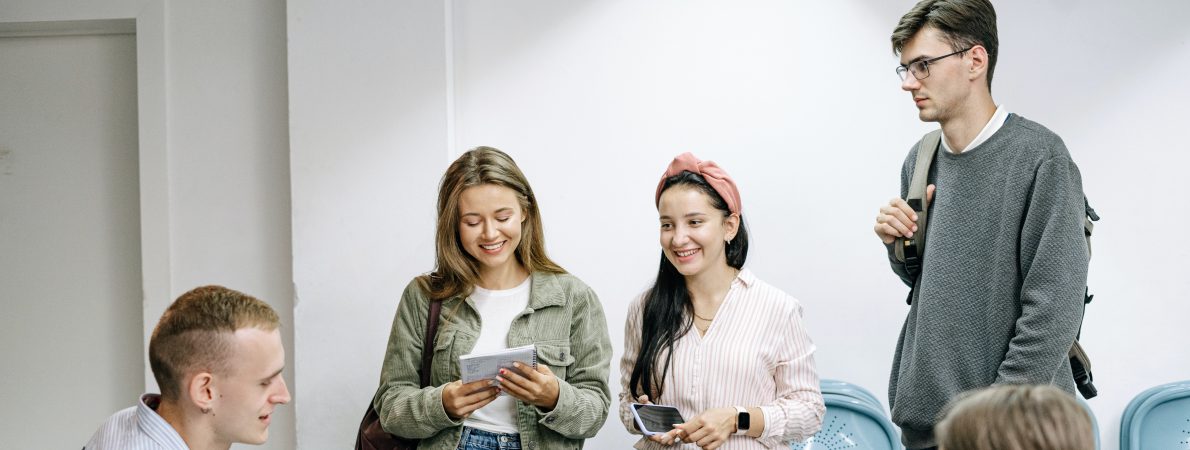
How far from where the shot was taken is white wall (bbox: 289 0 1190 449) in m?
4.16

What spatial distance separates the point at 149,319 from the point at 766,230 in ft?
8.93

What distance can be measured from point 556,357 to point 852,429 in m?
1.30

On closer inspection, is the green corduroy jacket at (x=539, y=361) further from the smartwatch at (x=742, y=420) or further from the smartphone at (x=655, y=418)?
the smartwatch at (x=742, y=420)

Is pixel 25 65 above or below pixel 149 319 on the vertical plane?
above

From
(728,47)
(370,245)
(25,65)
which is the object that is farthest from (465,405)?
(25,65)

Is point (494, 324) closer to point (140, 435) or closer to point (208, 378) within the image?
point (208, 378)

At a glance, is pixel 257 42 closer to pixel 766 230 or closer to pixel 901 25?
pixel 766 230

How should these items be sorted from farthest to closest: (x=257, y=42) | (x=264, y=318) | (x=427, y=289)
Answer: (x=257, y=42) → (x=427, y=289) → (x=264, y=318)

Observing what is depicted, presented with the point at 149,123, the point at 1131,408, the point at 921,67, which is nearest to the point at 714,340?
the point at 921,67

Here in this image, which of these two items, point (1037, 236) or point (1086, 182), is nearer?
point (1037, 236)

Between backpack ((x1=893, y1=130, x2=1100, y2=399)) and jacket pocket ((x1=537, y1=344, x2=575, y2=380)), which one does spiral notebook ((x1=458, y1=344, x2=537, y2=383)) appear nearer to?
jacket pocket ((x1=537, y1=344, x2=575, y2=380))

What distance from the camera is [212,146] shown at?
4492 mm

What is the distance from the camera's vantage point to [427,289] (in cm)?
340

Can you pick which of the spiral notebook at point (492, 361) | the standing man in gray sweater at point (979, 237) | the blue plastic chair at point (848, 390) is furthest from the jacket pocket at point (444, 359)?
the blue plastic chair at point (848, 390)
